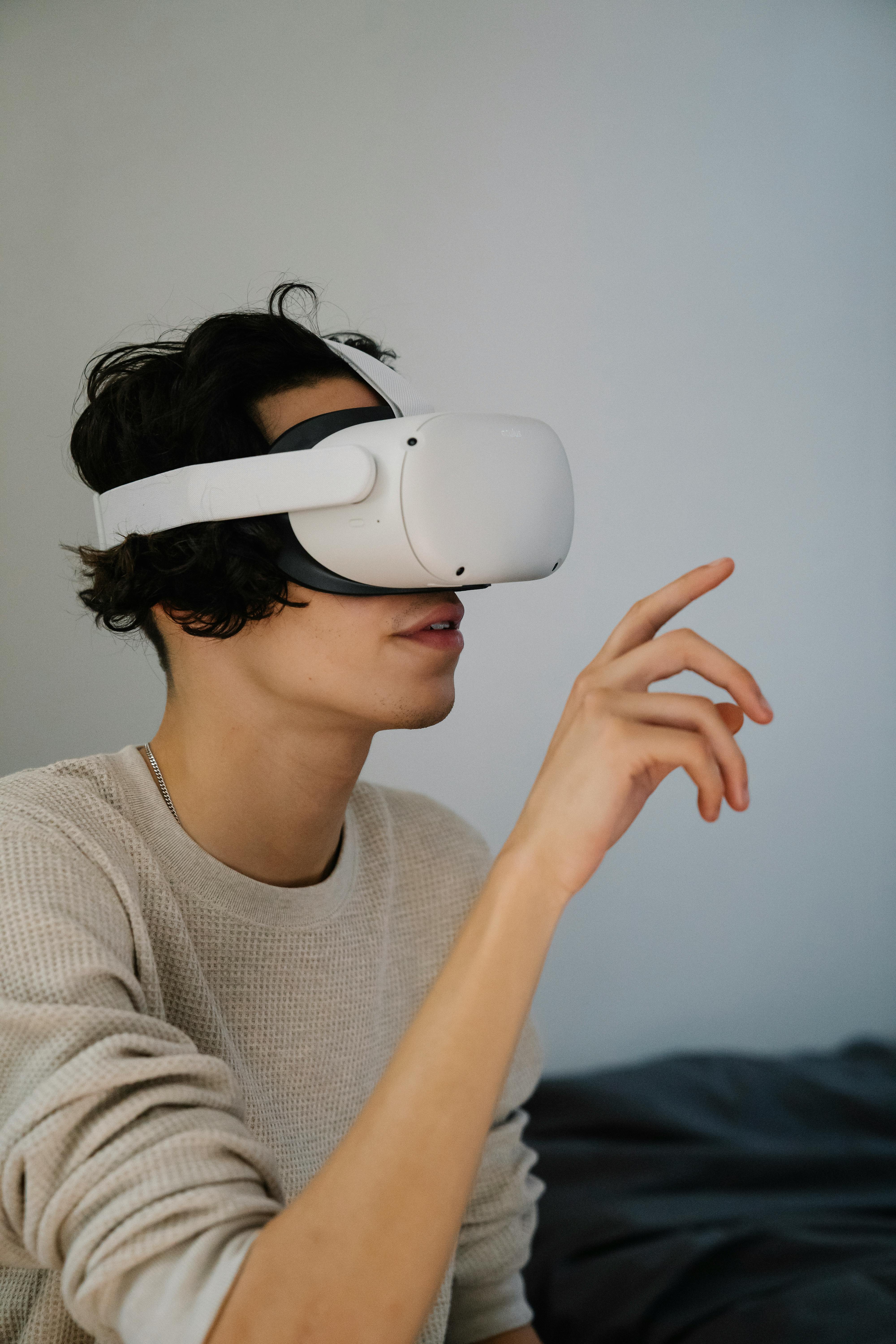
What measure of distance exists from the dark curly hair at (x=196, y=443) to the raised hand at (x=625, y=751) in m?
0.33

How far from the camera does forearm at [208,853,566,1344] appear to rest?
1.68 ft

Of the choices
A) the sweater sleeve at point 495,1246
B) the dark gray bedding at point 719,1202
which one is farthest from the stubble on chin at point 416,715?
the dark gray bedding at point 719,1202

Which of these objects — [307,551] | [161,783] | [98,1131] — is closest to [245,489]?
[307,551]

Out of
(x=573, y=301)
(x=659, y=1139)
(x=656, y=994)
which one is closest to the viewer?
(x=659, y=1139)

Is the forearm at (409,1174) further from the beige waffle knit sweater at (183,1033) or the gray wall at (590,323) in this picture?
the gray wall at (590,323)

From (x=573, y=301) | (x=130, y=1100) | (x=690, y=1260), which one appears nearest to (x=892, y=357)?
(x=573, y=301)

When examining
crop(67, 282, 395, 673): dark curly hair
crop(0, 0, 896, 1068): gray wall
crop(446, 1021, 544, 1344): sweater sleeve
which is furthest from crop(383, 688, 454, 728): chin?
crop(0, 0, 896, 1068): gray wall

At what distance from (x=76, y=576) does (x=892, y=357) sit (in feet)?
5.41

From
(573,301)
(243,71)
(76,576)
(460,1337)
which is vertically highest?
(243,71)

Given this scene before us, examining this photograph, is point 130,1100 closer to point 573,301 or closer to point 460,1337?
point 460,1337

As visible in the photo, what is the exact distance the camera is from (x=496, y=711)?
203cm

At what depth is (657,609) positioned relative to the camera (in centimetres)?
67

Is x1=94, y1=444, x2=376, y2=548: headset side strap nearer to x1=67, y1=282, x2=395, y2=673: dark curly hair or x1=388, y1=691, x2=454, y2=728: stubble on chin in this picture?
x1=67, y1=282, x2=395, y2=673: dark curly hair

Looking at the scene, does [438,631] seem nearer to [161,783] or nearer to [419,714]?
[419,714]
